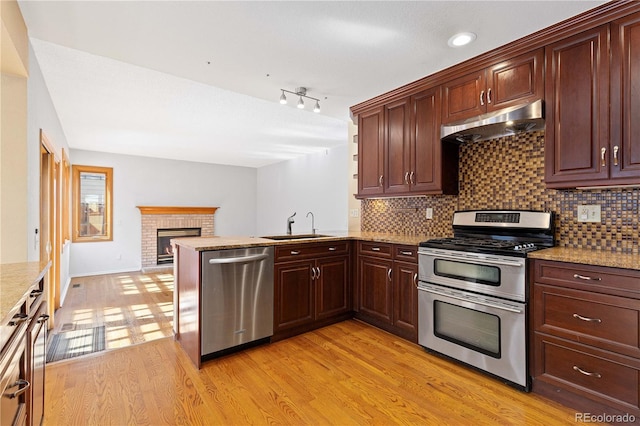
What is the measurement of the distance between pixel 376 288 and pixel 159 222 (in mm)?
5740

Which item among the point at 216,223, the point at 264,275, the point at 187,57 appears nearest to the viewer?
the point at 187,57

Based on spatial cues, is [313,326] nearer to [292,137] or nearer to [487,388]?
[487,388]

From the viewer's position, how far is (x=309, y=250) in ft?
10.1

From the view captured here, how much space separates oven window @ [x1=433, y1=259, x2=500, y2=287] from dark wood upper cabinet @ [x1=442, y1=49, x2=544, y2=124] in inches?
48.7

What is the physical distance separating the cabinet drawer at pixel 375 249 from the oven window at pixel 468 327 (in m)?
0.64

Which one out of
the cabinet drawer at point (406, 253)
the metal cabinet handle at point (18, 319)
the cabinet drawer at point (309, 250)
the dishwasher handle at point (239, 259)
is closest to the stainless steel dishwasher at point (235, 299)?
the dishwasher handle at point (239, 259)

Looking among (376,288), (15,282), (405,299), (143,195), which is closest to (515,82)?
(405,299)

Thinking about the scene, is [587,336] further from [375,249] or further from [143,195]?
[143,195]

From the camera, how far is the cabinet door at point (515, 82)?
230 centimetres

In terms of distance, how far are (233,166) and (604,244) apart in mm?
7625

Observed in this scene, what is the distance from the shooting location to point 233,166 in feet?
27.6

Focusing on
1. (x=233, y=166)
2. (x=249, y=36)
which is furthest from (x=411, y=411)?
(x=233, y=166)

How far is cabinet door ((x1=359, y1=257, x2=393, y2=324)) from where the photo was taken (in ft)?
9.96

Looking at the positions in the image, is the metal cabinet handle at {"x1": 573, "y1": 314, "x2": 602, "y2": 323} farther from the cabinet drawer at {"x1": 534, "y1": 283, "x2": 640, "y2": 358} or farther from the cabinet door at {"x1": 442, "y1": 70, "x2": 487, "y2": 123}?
the cabinet door at {"x1": 442, "y1": 70, "x2": 487, "y2": 123}
